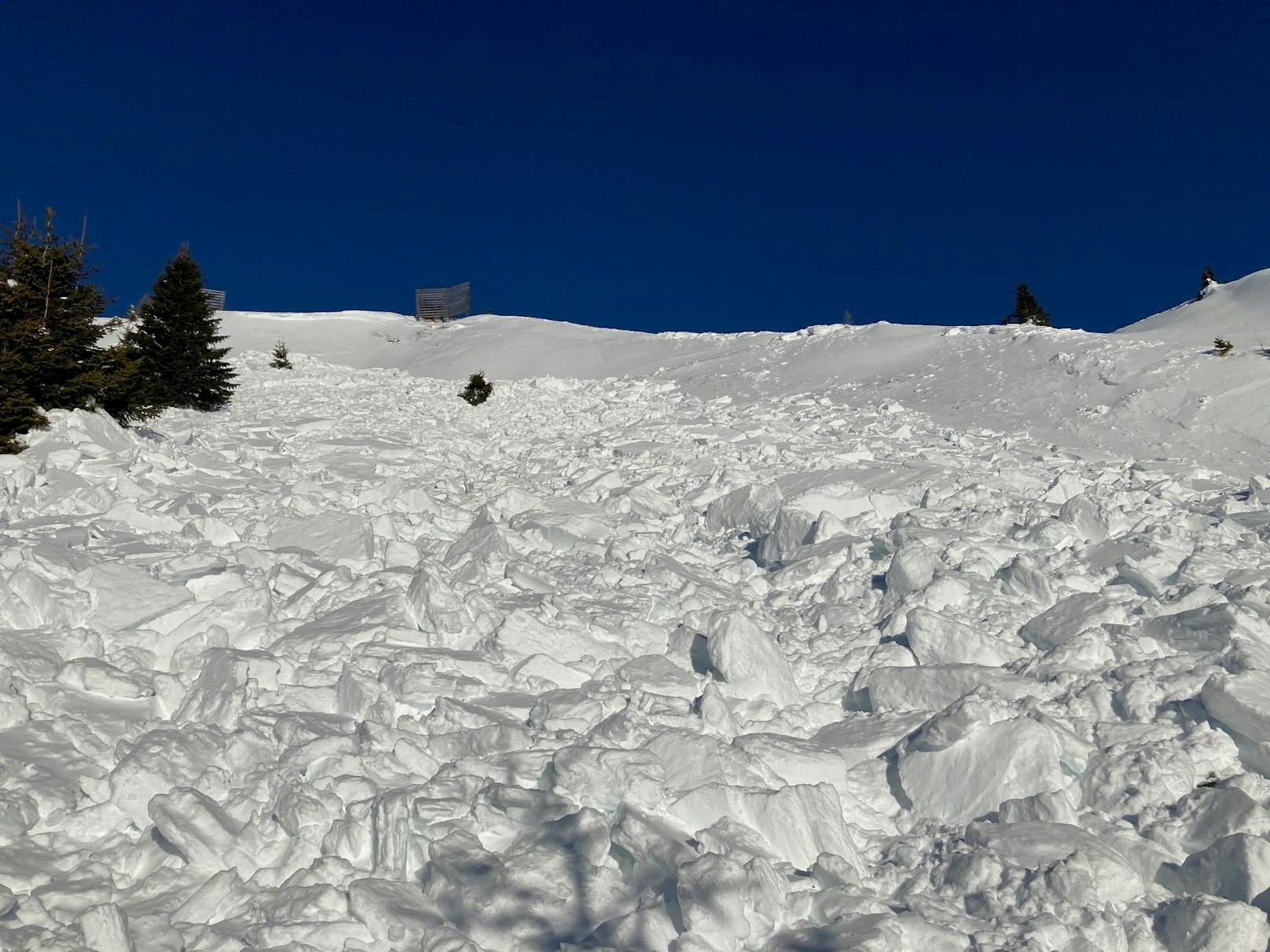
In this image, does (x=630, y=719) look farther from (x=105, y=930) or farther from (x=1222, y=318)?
(x=1222, y=318)

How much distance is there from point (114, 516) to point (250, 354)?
32627mm

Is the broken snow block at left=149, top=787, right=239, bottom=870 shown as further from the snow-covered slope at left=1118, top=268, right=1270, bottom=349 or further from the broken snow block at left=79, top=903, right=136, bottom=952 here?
the snow-covered slope at left=1118, top=268, right=1270, bottom=349

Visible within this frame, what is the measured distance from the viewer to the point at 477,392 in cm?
2533

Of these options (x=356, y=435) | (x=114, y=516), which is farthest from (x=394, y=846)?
(x=356, y=435)

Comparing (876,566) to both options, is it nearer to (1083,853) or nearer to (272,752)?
(1083,853)

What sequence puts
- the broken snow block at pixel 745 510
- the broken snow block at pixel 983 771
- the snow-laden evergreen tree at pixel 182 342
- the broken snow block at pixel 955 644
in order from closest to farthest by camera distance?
1. the broken snow block at pixel 983 771
2. the broken snow block at pixel 955 644
3. the broken snow block at pixel 745 510
4. the snow-laden evergreen tree at pixel 182 342

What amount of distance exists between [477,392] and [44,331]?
13.3 m

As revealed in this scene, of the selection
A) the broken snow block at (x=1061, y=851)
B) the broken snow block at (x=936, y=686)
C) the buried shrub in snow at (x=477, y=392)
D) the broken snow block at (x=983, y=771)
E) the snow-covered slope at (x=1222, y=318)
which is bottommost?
the broken snow block at (x=1061, y=851)

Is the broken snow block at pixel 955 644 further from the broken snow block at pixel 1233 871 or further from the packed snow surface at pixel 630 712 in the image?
the broken snow block at pixel 1233 871

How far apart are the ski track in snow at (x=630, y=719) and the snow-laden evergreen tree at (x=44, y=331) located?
1099mm

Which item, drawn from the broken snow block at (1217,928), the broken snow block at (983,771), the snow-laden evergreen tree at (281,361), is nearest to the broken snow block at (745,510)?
the broken snow block at (983,771)

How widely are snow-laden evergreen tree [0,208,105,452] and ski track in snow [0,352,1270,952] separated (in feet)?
3.60

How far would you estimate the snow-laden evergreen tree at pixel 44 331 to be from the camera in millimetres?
11742

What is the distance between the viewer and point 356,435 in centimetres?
1723
